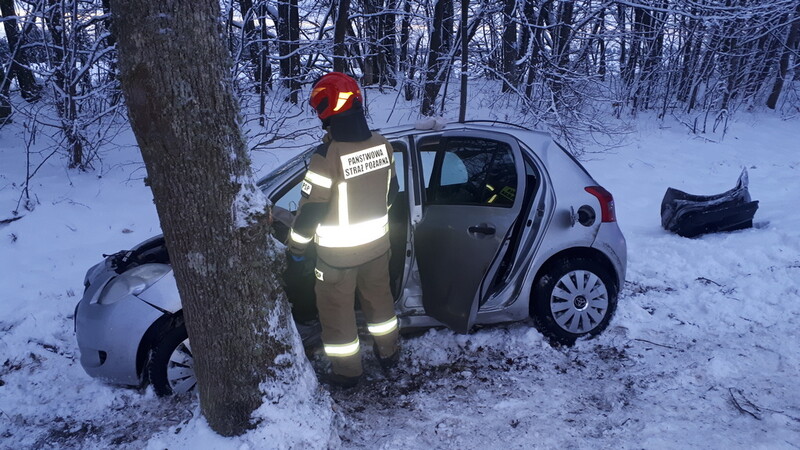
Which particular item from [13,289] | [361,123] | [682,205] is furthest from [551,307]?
[13,289]

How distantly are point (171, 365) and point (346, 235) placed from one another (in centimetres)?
135

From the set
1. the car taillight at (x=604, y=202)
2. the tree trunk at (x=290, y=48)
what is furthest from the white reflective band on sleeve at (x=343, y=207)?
the tree trunk at (x=290, y=48)

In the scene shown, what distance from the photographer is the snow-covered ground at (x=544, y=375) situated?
2857 millimetres

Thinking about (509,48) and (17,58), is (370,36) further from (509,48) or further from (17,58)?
(17,58)

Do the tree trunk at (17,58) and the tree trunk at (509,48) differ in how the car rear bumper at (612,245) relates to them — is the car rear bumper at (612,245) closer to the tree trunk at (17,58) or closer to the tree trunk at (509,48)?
the tree trunk at (509,48)

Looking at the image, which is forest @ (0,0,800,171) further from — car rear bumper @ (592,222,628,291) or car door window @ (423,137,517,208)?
car rear bumper @ (592,222,628,291)

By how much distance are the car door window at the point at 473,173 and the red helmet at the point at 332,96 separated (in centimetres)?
97

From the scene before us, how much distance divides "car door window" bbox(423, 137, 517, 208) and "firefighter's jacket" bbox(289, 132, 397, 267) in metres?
0.58

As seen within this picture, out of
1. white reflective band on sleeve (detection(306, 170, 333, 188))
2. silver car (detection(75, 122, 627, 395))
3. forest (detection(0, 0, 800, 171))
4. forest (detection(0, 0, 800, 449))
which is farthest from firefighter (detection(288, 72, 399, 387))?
forest (detection(0, 0, 800, 171))

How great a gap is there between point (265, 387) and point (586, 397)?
1.93 meters

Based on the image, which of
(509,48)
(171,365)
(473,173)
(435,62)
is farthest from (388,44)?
(171,365)

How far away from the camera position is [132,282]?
3.18 metres

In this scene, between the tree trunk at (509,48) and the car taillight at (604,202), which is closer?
the car taillight at (604,202)

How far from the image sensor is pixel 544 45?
10.4 meters
